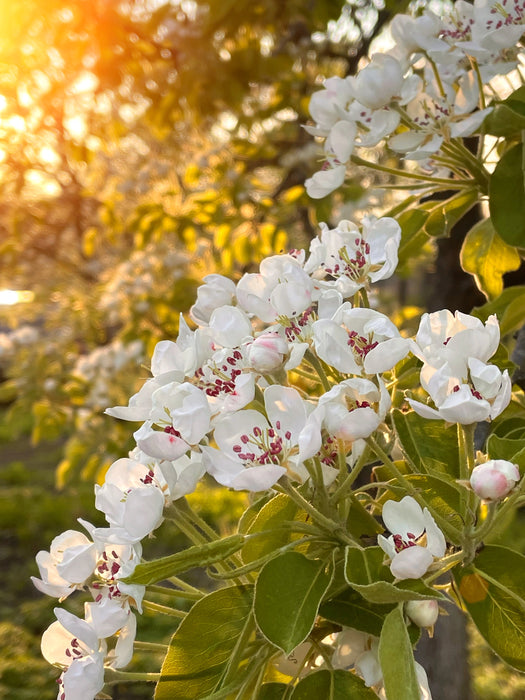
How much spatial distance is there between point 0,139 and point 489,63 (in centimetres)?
409

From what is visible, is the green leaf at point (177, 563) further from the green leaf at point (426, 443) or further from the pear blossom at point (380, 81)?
the pear blossom at point (380, 81)

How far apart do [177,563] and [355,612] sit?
0.16 m

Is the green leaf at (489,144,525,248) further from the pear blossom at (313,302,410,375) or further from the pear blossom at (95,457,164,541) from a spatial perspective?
the pear blossom at (95,457,164,541)

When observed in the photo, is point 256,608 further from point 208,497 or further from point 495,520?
point 208,497

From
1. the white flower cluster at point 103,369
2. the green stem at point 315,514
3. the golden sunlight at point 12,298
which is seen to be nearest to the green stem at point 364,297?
the green stem at point 315,514

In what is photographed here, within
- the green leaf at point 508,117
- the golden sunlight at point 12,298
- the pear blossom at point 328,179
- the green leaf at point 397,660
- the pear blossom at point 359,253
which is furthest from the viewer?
the golden sunlight at point 12,298

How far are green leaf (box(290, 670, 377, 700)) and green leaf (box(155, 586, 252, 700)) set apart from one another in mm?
65

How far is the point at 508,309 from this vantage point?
2.78ft

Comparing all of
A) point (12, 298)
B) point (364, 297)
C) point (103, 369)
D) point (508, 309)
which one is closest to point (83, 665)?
point (364, 297)

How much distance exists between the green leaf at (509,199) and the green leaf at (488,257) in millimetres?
119

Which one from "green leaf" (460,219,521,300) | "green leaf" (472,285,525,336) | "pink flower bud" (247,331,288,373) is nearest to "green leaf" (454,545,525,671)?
"pink flower bud" (247,331,288,373)

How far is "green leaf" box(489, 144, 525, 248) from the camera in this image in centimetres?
80

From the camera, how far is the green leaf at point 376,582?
0.45m

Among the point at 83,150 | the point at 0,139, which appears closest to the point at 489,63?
the point at 83,150
